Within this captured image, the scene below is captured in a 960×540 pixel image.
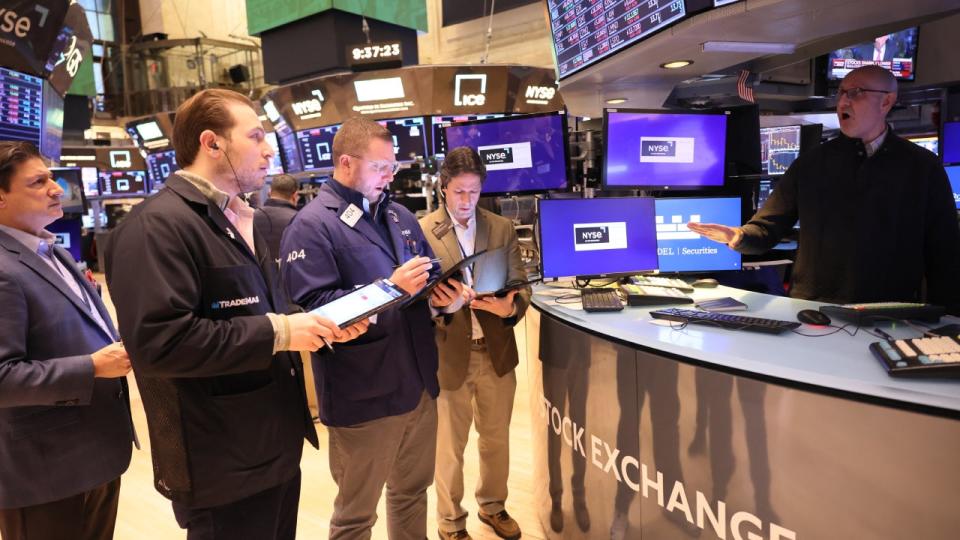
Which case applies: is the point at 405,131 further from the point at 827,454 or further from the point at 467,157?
the point at 827,454

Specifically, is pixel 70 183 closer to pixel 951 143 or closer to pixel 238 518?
pixel 238 518

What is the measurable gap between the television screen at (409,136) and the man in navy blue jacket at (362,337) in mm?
6813

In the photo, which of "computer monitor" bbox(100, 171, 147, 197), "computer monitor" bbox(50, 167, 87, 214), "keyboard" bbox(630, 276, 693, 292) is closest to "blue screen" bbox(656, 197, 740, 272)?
"keyboard" bbox(630, 276, 693, 292)

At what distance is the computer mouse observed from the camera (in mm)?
1949

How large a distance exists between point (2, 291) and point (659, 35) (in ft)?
8.59

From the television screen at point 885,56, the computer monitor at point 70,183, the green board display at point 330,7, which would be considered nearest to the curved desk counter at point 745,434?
the television screen at point 885,56

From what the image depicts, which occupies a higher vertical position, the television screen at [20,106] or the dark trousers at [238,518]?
the television screen at [20,106]

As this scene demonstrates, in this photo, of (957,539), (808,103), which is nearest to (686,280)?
(957,539)

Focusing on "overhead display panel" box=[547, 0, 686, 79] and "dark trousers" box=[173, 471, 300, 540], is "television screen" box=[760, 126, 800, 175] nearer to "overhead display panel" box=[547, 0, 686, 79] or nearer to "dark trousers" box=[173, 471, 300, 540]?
"overhead display panel" box=[547, 0, 686, 79]

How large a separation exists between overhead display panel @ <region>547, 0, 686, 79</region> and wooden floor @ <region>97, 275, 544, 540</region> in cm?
236

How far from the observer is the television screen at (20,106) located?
3.35 m

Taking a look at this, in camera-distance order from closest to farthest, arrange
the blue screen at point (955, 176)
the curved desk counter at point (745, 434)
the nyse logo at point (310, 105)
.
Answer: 1. the curved desk counter at point (745, 434)
2. the blue screen at point (955, 176)
3. the nyse logo at point (310, 105)

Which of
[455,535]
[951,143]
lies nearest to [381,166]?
[455,535]

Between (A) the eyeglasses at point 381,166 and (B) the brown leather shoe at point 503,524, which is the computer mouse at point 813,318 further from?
(B) the brown leather shoe at point 503,524
